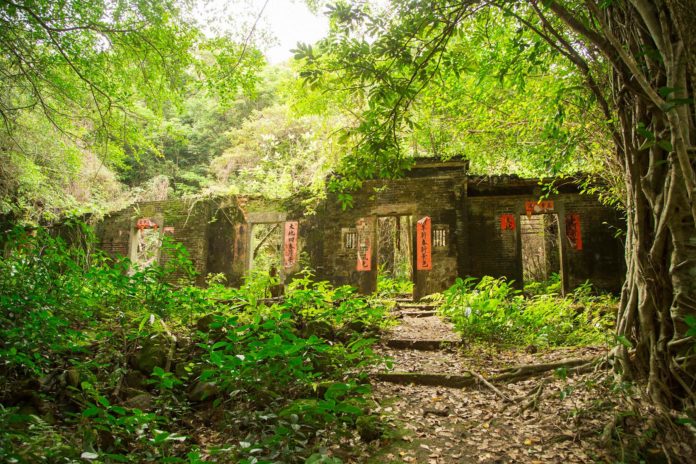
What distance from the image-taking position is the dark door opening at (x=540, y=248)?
528 inches

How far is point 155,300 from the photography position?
3.90 metres

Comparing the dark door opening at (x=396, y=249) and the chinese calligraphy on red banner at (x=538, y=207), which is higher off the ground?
the chinese calligraphy on red banner at (x=538, y=207)

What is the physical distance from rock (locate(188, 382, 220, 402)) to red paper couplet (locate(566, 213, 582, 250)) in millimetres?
9897

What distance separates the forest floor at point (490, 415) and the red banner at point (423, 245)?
19.9 feet

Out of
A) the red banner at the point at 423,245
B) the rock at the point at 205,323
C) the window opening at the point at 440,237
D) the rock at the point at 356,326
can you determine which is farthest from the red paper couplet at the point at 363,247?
the rock at the point at 205,323

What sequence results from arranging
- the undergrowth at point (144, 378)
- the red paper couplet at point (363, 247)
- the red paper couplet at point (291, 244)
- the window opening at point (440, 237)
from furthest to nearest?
the red paper couplet at point (291, 244), the red paper couplet at point (363, 247), the window opening at point (440, 237), the undergrowth at point (144, 378)

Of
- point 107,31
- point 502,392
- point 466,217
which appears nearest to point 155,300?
point 502,392

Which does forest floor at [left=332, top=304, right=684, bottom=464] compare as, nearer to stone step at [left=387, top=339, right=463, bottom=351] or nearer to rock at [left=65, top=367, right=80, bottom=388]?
stone step at [left=387, top=339, right=463, bottom=351]

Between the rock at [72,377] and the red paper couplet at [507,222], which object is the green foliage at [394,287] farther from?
the rock at [72,377]

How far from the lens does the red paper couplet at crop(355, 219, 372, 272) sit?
1112cm

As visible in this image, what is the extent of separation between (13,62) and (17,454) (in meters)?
4.46

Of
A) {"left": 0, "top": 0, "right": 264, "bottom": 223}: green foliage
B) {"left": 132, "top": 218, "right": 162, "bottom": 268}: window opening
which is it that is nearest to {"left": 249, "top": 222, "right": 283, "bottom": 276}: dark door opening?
{"left": 132, "top": 218, "right": 162, "bottom": 268}: window opening

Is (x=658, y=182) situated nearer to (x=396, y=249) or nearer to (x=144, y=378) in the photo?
(x=144, y=378)

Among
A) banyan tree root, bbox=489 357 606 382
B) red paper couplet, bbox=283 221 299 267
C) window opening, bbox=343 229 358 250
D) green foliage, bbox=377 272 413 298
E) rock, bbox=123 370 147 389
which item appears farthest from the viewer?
green foliage, bbox=377 272 413 298
